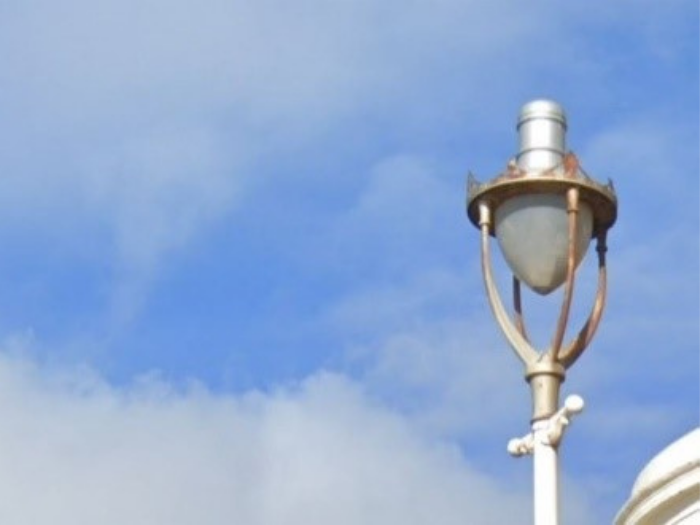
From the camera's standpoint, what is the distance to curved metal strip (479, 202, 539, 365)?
30.8ft

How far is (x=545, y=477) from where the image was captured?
911cm

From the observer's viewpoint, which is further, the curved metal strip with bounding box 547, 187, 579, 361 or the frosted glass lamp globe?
the frosted glass lamp globe

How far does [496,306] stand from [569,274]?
16.9 inches

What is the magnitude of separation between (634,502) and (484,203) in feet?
16.3

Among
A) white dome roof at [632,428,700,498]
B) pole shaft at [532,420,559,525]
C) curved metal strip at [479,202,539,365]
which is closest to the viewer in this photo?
pole shaft at [532,420,559,525]

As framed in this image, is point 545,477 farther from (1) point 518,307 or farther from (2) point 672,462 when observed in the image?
(2) point 672,462

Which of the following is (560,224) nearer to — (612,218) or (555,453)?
(612,218)

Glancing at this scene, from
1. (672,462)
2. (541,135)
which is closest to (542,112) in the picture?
(541,135)

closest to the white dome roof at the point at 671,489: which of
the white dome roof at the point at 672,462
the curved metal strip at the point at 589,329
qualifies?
the white dome roof at the point at 672,462

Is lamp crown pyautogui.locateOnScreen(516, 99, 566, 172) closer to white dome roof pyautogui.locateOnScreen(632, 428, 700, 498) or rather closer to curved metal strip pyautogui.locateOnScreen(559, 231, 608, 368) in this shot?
curved metal strip pyautogui.locateOnScreen(559, 231, 608, 368)

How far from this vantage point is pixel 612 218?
984cm

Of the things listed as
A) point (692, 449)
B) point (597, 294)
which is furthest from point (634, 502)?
point (597, 294)

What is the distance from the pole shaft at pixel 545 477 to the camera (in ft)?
29.5

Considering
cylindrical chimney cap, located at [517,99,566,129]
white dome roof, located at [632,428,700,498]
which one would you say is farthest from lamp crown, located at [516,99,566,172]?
white dome roof, located at [632,428,700,498]
